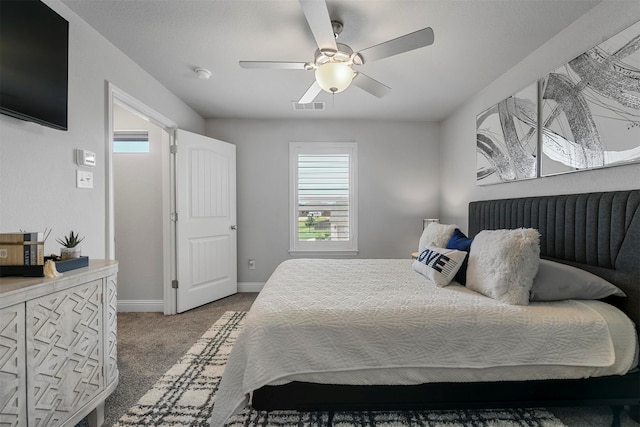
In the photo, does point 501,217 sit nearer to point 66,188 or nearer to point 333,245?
point 333,245

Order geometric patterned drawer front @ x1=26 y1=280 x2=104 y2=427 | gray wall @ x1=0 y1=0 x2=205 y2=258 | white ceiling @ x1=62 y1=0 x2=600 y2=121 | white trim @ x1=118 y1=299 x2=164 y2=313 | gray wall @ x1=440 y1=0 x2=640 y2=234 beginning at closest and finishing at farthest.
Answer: geometric patterned drawer front @ x1=26 y1=280 x2=104 y2=427, gray wall @ x1=0 y1=0 x2=205 y2=258, gray wall @ x1=440 y1=0 x2=640 y2=234, white ceiling @ x1=62 y1=0 x2=600 y2=121, white trim @ x1=118 y1=299 x2=164 y2=313

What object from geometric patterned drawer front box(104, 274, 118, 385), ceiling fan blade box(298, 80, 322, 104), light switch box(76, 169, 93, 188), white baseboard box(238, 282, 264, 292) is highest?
ceiling fan blade box(298, 80, 322, 104)

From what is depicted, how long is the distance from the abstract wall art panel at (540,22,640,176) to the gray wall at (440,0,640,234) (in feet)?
0.23

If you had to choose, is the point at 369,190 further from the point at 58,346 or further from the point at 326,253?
the point at 58,346

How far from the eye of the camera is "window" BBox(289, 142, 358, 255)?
13.8 feet

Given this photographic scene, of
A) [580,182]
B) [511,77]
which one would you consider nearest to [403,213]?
[511,77]

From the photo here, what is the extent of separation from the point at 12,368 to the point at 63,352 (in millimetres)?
218

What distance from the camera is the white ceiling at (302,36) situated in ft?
6.09

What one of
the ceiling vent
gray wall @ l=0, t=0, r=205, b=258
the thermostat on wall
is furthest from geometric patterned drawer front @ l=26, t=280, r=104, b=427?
the ceiling vent

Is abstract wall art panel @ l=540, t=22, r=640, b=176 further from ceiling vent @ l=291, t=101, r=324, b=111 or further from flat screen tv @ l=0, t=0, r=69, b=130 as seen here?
flat screen tv @ l=0, t=0, r=69, b=130

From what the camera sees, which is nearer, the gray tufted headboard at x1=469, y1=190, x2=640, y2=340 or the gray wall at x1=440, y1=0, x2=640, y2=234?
the gray tufted headboard at x1=469, y1=190, x2=640, y2=340

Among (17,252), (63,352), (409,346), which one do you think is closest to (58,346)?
(63,352)

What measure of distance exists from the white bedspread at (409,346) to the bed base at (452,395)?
0.21ft

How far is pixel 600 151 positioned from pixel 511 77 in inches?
47.1
